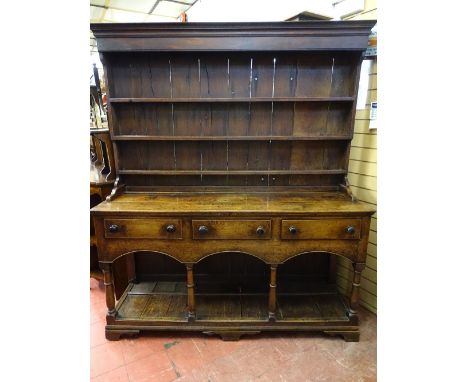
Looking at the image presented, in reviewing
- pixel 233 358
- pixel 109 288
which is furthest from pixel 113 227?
pixel 233 358

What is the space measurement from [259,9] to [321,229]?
6.54 ft

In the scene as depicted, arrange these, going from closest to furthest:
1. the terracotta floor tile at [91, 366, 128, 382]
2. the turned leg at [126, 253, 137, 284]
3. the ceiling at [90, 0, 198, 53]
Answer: the terracotta floor tile at [91, 366, 128, 382]
the turned leg at [126, 253, 137, 284]
the ceiling at [90, 0, 198, 53]

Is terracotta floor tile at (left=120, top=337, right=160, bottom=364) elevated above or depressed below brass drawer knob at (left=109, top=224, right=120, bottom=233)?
below

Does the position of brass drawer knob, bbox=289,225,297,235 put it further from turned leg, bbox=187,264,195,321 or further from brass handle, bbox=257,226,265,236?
turned leg, bbox=187,264,195,321

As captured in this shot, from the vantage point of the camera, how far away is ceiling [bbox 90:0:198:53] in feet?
14.3

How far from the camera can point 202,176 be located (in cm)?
210

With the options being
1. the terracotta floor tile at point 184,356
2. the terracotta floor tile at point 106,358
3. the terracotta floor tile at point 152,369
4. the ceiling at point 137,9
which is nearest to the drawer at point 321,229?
the terracotta floor tile at point 184,356

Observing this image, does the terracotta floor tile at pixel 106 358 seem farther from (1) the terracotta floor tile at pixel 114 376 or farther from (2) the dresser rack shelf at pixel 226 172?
(2) the dresser rack shelf at pixel 226 172

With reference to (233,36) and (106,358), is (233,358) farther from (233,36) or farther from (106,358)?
(233,36)

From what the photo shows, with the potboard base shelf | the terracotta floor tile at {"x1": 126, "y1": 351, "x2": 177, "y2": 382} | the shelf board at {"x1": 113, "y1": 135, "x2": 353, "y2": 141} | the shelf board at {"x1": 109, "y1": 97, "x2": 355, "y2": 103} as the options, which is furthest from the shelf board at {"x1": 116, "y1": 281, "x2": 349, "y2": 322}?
the shelf board at {"x1": 109, "y1": 97, "x2": 355, "y2": 103}

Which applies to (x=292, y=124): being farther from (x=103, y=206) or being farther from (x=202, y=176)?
(x=103, y=206)

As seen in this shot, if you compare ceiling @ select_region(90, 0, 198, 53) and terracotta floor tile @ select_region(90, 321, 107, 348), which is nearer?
terracotta floor tile @ select_region(90, 321, 107, 348)

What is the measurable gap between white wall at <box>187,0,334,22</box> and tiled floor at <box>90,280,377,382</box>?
223cm

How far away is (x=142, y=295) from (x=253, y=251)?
1062mm
